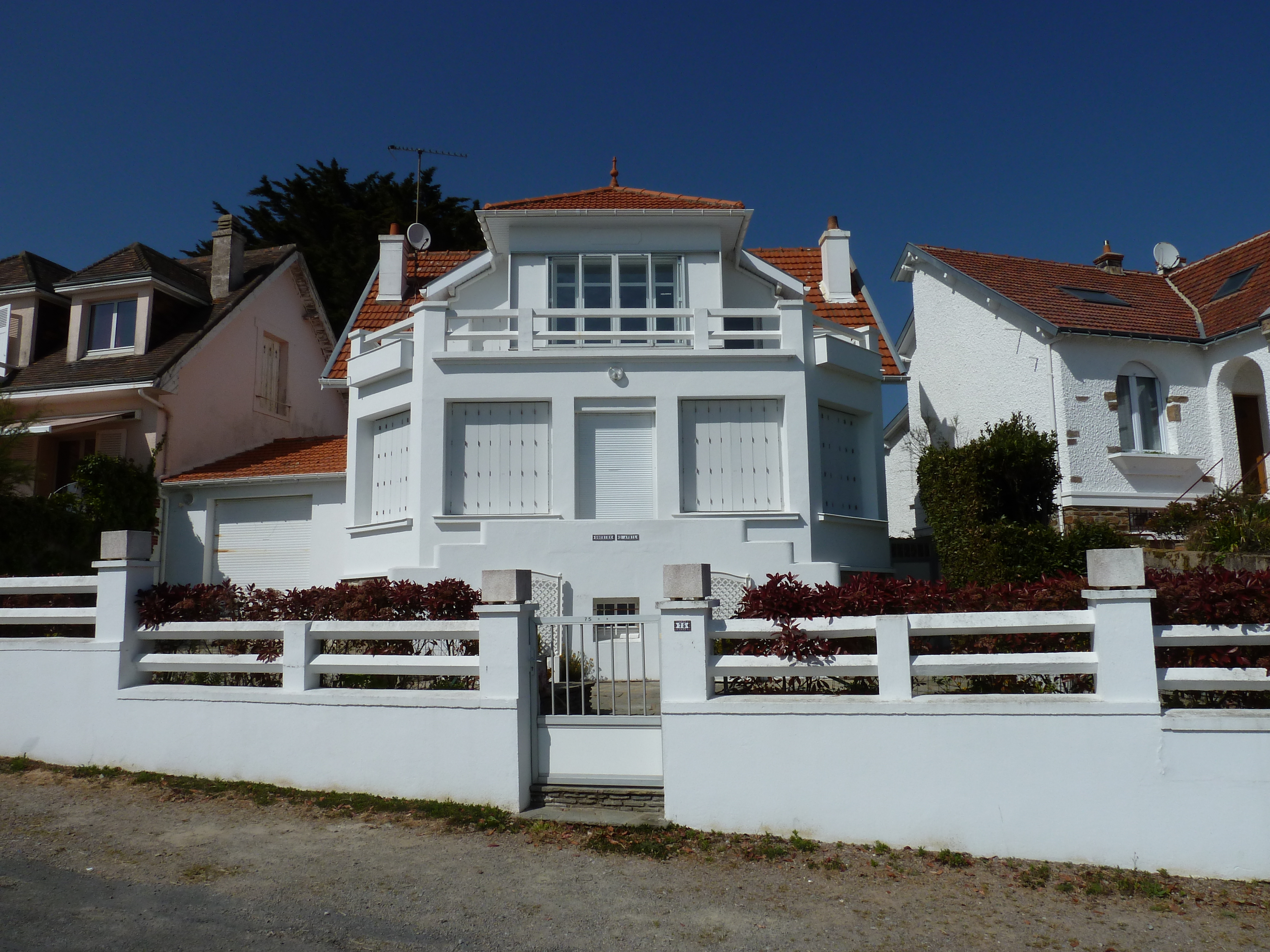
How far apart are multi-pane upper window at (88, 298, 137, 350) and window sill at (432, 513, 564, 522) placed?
962cm

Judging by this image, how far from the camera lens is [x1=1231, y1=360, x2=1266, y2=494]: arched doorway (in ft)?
55.2

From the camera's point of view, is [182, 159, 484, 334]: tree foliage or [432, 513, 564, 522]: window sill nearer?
[432, 513, 564, 522]: window sill

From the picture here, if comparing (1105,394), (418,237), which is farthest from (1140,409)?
(418,237)

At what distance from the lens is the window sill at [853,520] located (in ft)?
45.8

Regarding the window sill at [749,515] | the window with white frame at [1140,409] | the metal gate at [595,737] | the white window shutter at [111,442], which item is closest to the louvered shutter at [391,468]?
the window sill at [749,515]

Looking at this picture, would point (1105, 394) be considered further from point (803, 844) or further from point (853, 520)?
point (803, 844)

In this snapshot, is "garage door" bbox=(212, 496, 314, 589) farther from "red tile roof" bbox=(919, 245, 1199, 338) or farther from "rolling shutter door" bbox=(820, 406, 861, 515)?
"red tile roof" bbox=(919, 245, 1199, 338)

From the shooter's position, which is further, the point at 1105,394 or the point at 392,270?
the point at 392,270

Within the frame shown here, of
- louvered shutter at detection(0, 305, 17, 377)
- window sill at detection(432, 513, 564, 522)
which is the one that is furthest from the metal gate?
louvered shutter at detection(0, 305, 17, 377)

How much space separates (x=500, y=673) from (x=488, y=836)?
4.28 feet

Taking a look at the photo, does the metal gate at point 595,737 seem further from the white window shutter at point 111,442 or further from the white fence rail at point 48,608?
the white window shutter at point 111,442

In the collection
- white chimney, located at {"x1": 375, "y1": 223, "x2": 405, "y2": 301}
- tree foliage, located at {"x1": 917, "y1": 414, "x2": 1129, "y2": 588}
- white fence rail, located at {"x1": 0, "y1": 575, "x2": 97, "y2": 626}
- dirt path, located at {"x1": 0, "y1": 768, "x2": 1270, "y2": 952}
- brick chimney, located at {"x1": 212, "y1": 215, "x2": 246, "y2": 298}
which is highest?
brick chimney, located at {"x1": 212, "y1": 215, "x2": 246, "y2": 298}

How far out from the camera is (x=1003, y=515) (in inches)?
530

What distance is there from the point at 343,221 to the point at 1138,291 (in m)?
21.8
